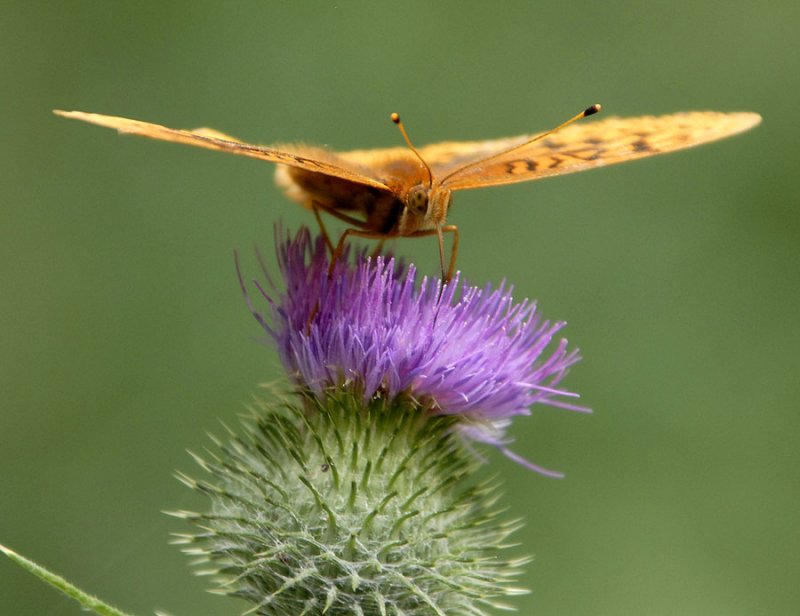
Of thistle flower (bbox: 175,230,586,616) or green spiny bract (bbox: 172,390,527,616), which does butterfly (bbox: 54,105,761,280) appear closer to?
thistle flower (bbox: 175,230,586,616)

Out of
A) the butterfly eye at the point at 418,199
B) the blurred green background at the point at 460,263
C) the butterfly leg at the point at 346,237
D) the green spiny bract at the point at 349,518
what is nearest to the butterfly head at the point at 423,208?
the butterfly eye at the point at 418,199

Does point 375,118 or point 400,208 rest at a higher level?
point 375,118

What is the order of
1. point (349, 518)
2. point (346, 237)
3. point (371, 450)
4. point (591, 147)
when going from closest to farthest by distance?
point (349, 518) < point (371, 450) < point (346, 237) < point (591, 147)

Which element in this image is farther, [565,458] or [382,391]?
[565,458]

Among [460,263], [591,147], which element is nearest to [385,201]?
[591,147]

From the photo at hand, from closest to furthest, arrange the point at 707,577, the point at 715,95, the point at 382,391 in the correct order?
1. the point at 382,391
2. the point at 707,577
3. the point at 715,95

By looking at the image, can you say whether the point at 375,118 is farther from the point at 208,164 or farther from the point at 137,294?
the point at 137,294

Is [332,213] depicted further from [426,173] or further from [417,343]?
[417,343]

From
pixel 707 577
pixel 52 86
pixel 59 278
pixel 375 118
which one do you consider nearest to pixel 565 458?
pixel 707 577
